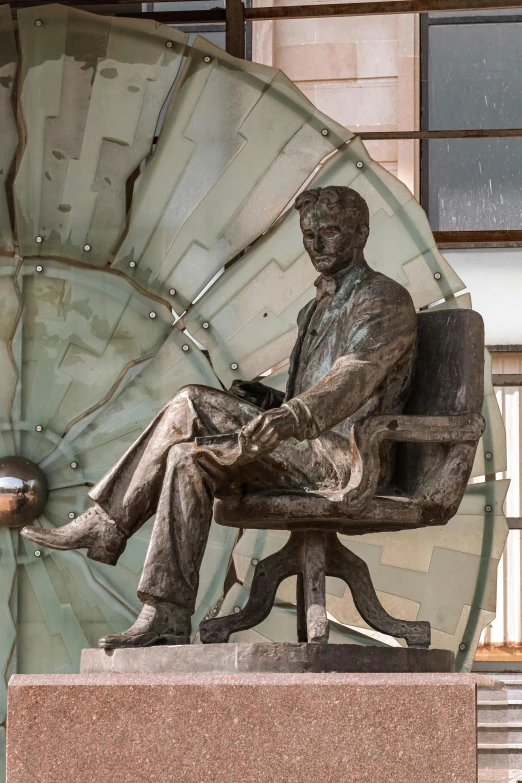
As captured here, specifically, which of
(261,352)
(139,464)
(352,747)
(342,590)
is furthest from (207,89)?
(352,747)

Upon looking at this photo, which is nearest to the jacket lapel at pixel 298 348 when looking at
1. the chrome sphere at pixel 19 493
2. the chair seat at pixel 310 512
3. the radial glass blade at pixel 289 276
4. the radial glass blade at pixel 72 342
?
the chair seat at pixel 310 512

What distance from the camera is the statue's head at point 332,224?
17.1ft

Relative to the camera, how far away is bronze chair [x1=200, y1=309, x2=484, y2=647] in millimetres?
4910

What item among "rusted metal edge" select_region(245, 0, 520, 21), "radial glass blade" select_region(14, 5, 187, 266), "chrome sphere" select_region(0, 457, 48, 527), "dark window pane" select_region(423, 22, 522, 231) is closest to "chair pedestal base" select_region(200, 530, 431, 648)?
"chrome sphere" select_region(0, 457, 48, 527)

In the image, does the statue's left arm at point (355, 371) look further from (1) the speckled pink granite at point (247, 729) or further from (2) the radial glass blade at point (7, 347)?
(2) the radial glass blade at point (7, 347)

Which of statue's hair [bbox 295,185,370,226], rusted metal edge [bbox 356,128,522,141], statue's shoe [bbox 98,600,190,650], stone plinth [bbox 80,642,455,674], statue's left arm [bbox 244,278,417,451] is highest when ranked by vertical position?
rusted metal edge [bbox 356,128,522,141]

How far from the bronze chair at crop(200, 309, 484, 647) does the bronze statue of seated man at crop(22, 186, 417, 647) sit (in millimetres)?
90

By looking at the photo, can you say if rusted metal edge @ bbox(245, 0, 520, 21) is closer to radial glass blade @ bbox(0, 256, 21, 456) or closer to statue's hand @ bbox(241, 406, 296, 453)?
radial glass blade @ bbox(0, 256, 21, 456)

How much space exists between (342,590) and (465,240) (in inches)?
78.9

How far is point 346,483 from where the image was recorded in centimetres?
499

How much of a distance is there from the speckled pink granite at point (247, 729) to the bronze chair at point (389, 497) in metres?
0.32

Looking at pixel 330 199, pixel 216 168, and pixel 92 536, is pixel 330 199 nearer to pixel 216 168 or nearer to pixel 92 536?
pixel 92 536

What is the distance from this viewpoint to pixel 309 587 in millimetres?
4984

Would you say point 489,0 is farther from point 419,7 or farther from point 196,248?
point 196,248
